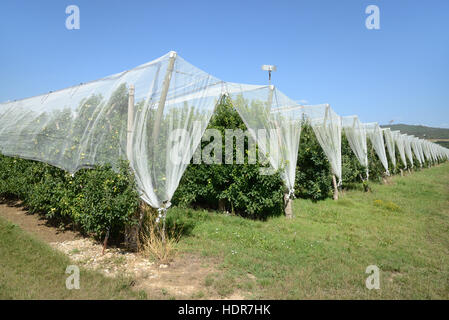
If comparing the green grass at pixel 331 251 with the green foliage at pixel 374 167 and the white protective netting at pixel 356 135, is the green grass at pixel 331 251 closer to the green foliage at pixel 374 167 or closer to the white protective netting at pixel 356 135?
the white protective netting at pixel 356 135

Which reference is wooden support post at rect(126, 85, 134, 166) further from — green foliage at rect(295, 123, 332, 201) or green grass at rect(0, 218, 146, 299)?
green foliage at rect(295, 123, 332, 201)

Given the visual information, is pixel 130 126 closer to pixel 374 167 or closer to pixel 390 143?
pixel 374 167

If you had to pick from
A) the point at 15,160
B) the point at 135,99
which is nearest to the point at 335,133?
the point at 135,99

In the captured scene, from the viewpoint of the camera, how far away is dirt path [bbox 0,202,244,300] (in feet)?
10.6

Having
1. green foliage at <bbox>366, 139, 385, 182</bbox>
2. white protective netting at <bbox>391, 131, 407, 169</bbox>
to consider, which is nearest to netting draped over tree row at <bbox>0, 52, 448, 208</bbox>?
green foliage at <bbox>366, 139, 385, 182</bbox>

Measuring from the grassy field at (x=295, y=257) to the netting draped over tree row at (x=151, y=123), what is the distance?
4.17 feet

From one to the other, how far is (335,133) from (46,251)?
27.4 feet

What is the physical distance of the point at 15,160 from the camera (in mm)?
7133

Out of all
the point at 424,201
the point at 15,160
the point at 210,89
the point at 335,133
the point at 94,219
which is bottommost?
the point at 424,201

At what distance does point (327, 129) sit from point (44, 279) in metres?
7.95

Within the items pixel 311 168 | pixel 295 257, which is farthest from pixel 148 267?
pixel 311 168

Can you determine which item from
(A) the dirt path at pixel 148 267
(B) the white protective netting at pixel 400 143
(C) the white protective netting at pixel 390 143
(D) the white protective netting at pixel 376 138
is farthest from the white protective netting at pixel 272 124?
(B) the white protective netting at pixel 400 143
